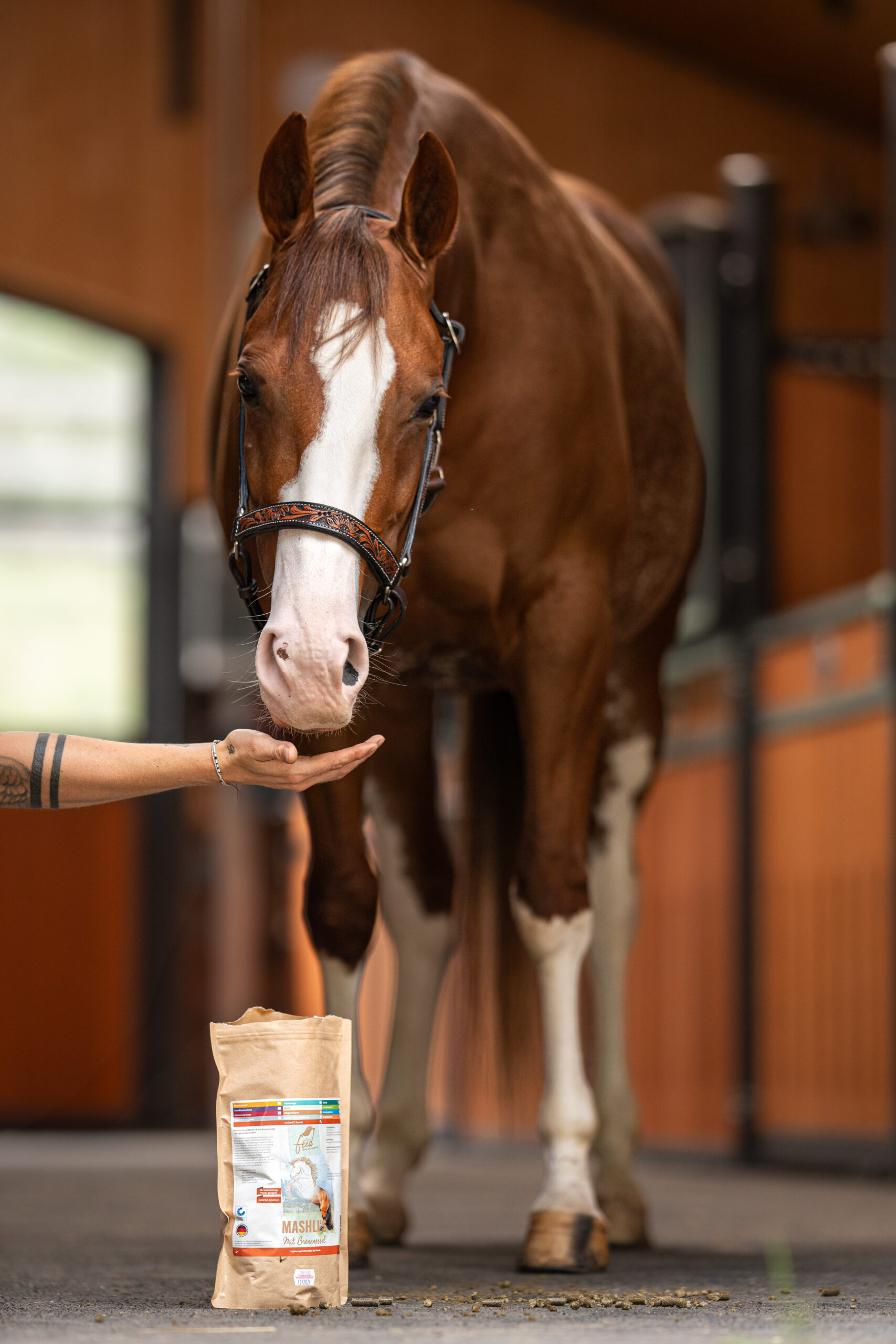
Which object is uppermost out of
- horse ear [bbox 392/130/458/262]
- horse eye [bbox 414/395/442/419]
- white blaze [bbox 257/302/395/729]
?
horse ear [bbox 392/130/458/262]

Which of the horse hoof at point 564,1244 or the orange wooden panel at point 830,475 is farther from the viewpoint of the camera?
the orange wooden panel at point 830,475

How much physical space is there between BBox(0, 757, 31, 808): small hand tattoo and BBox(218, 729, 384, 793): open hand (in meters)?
0.22

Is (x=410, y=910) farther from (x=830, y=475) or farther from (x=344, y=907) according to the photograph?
(x=830, y=475)

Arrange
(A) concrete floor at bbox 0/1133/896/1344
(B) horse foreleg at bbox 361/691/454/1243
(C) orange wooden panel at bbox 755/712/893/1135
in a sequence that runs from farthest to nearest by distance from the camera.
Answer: (C) orange wooden panel at bbox 755/712/893/1135, (B) horse foreleg at bbox 361/691/454/1243, (A) concrete floor at bbox 0/1133/896/1344

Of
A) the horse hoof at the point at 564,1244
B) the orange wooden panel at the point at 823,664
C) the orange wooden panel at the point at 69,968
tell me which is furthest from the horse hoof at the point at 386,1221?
the orange wooden panel at the point at 69,968

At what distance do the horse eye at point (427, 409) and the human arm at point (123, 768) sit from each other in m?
0.48

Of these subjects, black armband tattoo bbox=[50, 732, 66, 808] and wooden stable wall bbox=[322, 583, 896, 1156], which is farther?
wooden stable wall bbox=[322, 583, 896, 1156]

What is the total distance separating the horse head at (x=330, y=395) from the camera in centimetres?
217

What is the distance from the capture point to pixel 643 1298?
2281mm

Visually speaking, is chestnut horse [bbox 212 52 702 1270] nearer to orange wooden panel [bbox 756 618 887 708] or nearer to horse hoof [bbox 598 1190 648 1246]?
horse hoof [bbox 598 1190 648 1246]

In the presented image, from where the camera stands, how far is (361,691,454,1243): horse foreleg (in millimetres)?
3391

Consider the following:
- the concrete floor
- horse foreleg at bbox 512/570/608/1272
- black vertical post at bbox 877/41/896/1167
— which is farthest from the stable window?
horse foreleg at bbox 512/570/608/1272

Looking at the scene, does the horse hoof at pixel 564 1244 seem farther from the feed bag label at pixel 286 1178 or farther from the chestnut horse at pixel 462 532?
the feed bag label at pixel 286 1178

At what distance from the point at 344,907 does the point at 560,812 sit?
37cm
